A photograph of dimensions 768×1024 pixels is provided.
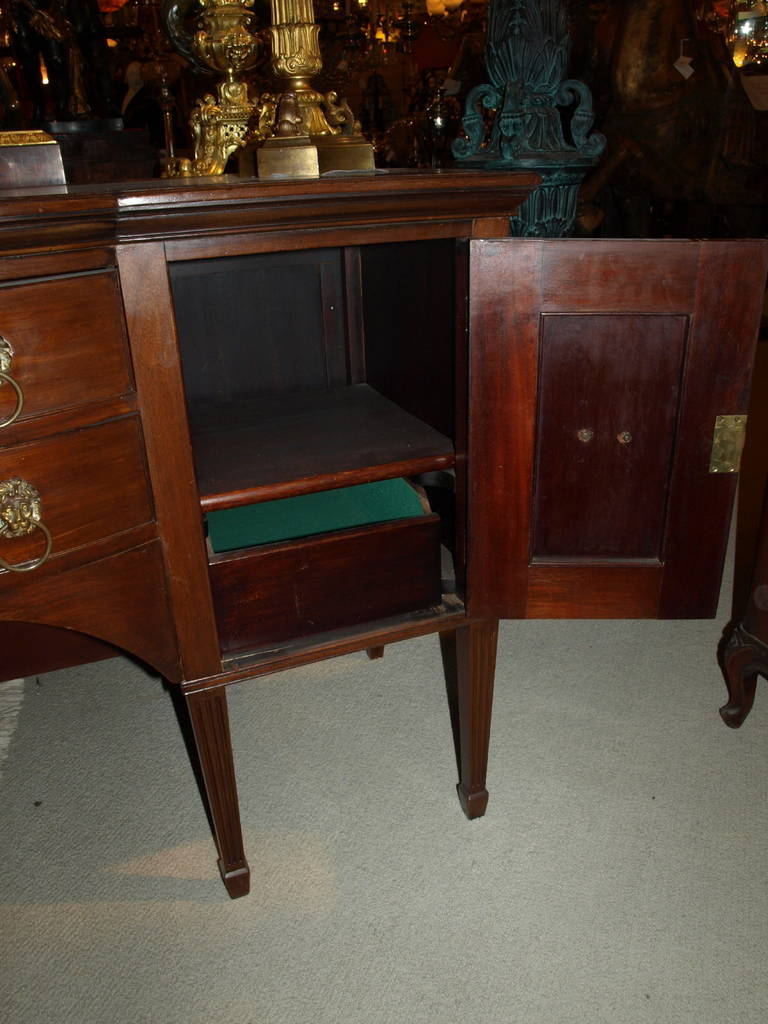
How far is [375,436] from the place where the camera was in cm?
100

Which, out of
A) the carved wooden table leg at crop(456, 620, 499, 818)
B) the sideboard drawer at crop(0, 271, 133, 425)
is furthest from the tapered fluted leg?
the sideboard drawer at crop(0, 271, 133, 425)

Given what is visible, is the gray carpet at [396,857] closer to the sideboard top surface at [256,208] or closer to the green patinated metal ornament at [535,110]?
the sideboard top surface at [256,208]

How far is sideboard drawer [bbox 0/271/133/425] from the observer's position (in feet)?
2.14

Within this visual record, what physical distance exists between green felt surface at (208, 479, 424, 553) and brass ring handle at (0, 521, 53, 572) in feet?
0.99

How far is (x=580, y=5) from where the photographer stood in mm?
3631

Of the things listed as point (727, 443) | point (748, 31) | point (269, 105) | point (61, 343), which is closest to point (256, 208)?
point (61, 343)

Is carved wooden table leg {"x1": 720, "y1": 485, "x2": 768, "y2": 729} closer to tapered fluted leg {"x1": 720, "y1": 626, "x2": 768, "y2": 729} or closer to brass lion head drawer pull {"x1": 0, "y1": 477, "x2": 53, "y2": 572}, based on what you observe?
tapered fluted leg {"x1": 720, "y1": 626, "x2": 768, "y2": 729}

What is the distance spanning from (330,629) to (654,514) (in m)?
0.40

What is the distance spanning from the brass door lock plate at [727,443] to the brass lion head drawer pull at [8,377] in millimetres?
700

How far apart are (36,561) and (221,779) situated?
401 millimetres

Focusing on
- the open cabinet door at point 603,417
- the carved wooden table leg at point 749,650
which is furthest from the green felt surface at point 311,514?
the carved wooden table leg at point 749,650

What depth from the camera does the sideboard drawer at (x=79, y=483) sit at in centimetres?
69

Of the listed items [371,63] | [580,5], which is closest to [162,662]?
[580,5]

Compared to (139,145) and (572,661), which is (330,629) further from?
(139,145)
